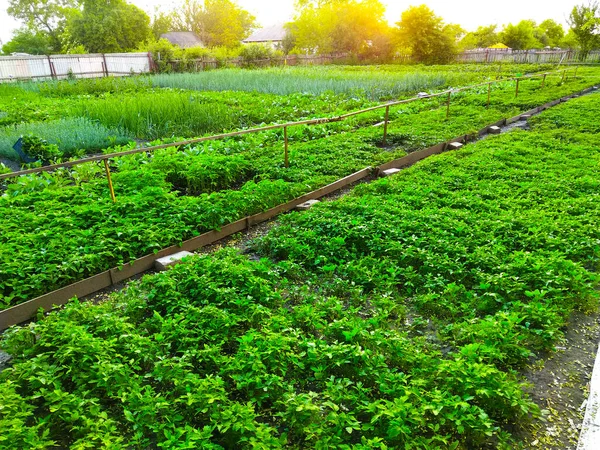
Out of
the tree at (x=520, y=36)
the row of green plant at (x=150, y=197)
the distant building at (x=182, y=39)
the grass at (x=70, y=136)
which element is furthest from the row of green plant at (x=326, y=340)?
the tree at (x=520, y=36)

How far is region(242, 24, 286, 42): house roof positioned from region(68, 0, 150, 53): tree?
23.4m

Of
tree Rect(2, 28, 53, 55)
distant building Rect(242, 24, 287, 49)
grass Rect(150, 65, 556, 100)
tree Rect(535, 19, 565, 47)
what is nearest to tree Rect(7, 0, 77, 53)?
tree Rect(2, 28, 53, 55)

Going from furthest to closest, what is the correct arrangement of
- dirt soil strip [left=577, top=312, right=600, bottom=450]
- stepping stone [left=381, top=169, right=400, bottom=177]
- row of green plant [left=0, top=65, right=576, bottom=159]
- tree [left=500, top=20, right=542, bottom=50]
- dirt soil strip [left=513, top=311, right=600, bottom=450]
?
tree [left=500, top=20, right=542, bottom=50], row of green plant [left=0, top=65, right=576, bottom=159], stepping stone [left=381, top=169, right=400, bottom=177], dirt soil strip [left=513, top=311, right=600, bottom=450], dirt soil strip [left=577, top=312, right=600, bottom=450]

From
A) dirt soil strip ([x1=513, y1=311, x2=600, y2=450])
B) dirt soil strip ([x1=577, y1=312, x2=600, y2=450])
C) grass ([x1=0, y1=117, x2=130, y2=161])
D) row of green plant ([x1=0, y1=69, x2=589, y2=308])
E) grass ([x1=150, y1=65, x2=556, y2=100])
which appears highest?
grass ([x1=150, y1=65, x2=556, y2=100])

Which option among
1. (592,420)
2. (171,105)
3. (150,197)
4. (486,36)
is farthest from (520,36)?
(592,420)

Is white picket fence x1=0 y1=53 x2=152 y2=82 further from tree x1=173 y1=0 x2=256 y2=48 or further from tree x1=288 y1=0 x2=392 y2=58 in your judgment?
tree x1=173 y1=0 x2=256 y2=48

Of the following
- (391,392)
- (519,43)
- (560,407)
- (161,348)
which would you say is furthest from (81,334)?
(519,43)

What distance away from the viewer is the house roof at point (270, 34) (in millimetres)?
64125

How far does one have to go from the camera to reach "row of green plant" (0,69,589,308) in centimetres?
472

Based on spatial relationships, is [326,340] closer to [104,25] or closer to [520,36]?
[104,25]

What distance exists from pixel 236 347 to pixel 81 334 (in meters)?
1.25

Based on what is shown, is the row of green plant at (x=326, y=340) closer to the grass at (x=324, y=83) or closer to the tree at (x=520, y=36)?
the grass at (x=324, y=83)

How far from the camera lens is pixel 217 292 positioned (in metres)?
4.09

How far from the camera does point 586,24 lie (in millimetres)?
37531
